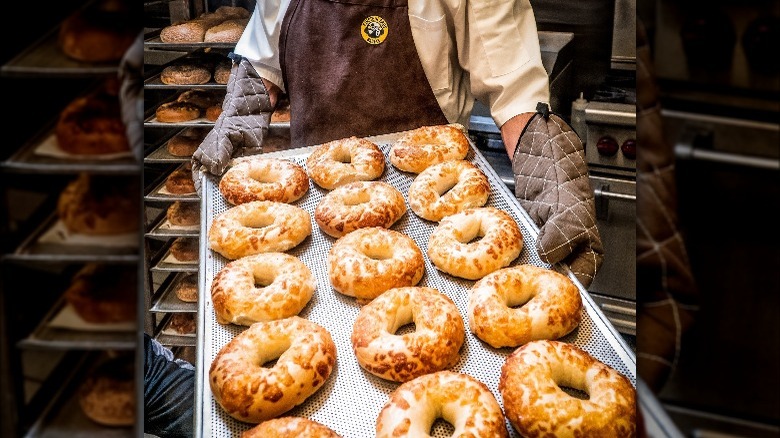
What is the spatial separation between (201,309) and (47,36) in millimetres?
1651

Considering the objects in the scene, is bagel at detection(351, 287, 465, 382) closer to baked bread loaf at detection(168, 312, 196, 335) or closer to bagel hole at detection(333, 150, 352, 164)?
bagel hole at detection(333, 150, 352, 164)

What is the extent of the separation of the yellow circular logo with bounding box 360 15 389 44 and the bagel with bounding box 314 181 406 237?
703mm

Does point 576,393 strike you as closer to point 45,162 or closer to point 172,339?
point 45,162

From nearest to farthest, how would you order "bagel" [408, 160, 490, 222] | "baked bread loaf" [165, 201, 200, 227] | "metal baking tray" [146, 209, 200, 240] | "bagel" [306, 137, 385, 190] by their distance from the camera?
"bagel" [408, 160, 490, 222], "bagel" [306, 137, 385, 190], "metal baking tray" [146, 209, 200, 240], "baked bread loaf" [165, 201, 200, 227]

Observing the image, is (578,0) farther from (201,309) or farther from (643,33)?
(643,33)

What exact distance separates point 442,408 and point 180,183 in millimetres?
3003

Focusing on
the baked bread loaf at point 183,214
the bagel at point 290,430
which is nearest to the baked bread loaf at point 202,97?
the baked bread loaf at point 183,214

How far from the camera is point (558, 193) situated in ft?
7.00

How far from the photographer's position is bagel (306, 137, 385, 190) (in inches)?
97.0

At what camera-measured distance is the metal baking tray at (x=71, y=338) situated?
35cm

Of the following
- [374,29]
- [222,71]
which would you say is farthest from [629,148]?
[222,71]

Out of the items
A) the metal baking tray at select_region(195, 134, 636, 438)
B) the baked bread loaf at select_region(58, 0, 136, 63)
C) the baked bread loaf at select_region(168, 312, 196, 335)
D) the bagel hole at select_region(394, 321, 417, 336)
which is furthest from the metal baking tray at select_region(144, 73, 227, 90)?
the baked bread loaf at select_region(58, 0, 136, 63)

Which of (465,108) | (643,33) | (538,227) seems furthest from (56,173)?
(465,108)

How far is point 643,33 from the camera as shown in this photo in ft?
1.29
